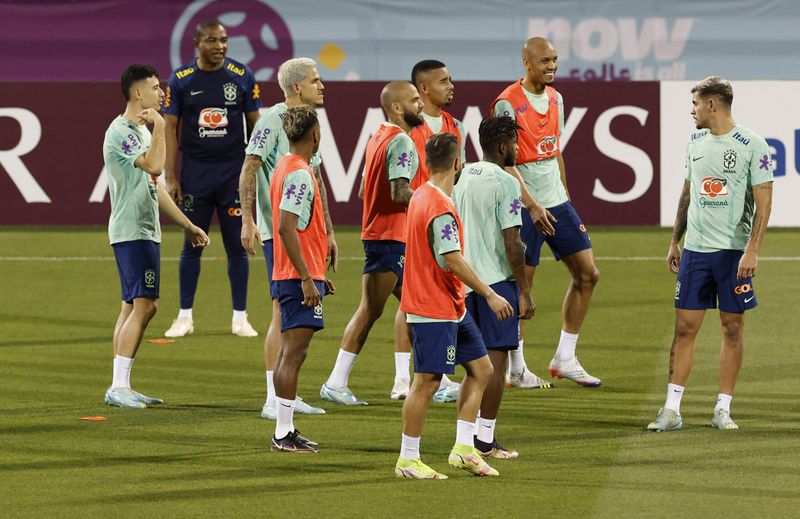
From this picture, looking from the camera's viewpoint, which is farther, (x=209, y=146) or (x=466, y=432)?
(x=209, y=146)

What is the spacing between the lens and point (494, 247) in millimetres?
8359

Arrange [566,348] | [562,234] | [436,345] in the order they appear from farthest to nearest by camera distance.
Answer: [562,234] → [566,348] → [436,345]

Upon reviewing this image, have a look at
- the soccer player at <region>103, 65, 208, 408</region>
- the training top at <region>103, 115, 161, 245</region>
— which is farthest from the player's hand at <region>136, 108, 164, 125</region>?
the training top at <region>103, 115, 161, 245</region>

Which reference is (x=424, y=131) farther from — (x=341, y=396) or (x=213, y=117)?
(x=213, y=117)

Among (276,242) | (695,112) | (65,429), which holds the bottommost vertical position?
(65,429)

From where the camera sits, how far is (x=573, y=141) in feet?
62.3

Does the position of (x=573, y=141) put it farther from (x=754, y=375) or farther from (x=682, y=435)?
(x=682, y=435)

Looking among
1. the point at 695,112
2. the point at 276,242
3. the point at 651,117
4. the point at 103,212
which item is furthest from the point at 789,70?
the point at 276,242

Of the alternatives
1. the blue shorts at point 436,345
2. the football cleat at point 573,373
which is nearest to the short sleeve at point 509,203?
the blue shorts at point 436,345

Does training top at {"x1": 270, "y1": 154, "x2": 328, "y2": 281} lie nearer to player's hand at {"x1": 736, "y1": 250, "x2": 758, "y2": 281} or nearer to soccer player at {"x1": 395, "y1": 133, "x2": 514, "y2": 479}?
soccer player at {"x1": 395, "y1": 133, "x2": 514, "y2": 479}

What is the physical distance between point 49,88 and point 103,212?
1626 mm

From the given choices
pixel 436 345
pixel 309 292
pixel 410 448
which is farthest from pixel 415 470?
pixel 309 292

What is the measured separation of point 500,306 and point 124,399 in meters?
3.20

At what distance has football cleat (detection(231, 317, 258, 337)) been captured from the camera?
12.7 m
